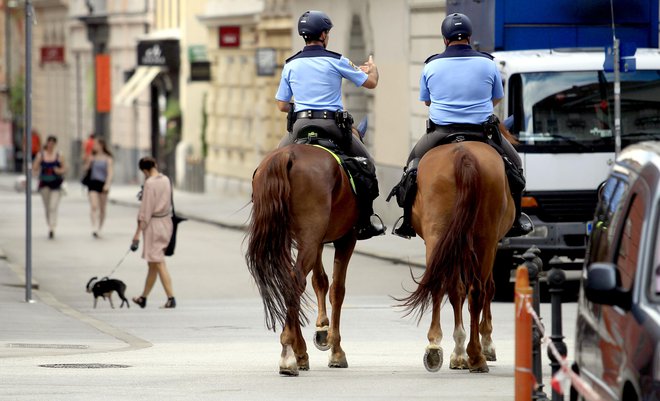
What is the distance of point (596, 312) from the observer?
8281 millimetres

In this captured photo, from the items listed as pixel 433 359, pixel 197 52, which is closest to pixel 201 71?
pixel 197 52

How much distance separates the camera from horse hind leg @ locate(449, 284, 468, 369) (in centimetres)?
1241

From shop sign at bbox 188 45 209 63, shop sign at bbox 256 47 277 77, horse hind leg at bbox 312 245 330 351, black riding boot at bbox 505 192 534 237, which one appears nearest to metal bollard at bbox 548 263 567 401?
horse hind leg at bbox 312 245 330 351

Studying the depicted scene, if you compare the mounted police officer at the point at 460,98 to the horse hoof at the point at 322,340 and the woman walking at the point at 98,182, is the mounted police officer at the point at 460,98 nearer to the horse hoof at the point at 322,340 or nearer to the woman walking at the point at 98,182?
the horse hoof at the point at 322,340

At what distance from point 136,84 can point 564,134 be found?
1580 inches

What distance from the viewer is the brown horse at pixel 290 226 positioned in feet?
40.1

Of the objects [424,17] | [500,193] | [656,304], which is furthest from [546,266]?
[656,304]

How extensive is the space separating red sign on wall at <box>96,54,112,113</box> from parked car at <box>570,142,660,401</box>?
189ft

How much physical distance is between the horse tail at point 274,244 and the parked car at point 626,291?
146 inches

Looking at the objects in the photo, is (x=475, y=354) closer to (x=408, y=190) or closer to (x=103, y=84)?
(x=408, y=190)

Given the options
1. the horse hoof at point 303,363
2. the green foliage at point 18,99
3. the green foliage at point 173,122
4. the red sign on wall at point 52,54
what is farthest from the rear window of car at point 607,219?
the green foliage at point 18,99

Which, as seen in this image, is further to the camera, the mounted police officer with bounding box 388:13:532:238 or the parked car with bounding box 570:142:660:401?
the mounted police officer with bounding box 388:13:532:238

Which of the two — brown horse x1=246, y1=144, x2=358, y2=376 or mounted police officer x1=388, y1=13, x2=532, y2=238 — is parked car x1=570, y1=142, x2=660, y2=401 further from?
mounted police officer x1=388, y1=13, x2=532, y2=238

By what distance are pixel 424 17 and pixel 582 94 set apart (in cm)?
1328
